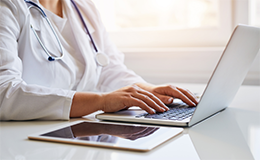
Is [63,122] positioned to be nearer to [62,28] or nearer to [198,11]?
[62,28]

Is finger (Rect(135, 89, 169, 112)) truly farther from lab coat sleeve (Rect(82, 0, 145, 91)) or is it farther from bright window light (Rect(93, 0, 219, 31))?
bright window light (Rect(93, 0, 219, 31))

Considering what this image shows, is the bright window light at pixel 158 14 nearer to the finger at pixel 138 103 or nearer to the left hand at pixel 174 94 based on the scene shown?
the left hand at pixel 174 94

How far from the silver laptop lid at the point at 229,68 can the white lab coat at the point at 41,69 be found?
0.33 meters

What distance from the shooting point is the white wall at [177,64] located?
1565 mm

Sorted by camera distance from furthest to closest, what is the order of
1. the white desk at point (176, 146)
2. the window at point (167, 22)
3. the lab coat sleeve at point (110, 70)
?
the window at point (167, 22) < the lab coat sleeve at point (110, 70) < the white desk at point (176, 146)

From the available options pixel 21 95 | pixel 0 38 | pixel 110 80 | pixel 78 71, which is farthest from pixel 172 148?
pixel 110 80

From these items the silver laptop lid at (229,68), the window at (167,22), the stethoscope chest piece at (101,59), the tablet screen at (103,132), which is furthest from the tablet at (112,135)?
the window at (167,22)

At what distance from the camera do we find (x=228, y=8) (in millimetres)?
1649

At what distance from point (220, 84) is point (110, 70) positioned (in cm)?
69

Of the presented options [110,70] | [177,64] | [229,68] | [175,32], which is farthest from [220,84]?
[175,32]

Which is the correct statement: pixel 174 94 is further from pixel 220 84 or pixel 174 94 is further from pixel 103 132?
pixel 103 132

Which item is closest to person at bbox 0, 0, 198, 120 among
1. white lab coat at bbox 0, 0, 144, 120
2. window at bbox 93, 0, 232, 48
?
white lab coat at bbox 0, 0, 144, 120

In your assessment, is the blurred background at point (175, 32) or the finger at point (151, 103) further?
the blurred background at point (175, 32)

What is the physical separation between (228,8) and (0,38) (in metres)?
1.29
